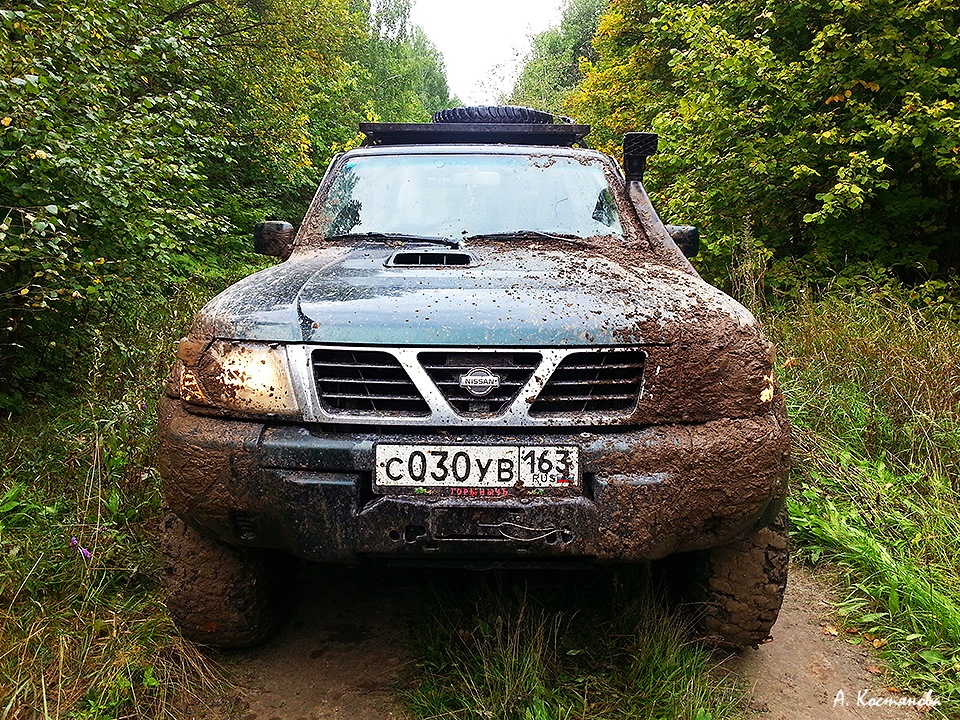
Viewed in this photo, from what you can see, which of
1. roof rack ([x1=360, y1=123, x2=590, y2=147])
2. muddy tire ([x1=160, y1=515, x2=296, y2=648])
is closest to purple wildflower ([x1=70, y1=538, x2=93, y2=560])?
muddy tire ([x1=160, y1=515, x2=296, y2=648])

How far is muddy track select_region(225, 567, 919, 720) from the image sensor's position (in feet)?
7.54

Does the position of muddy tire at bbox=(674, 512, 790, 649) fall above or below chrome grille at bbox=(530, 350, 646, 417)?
below

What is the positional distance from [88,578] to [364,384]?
1.35 metres

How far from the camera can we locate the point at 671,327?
2.15m

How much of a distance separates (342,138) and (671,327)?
17.0 meters

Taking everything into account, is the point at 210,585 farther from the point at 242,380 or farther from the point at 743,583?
the point at 743,583

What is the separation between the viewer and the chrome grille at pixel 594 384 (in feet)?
6.84

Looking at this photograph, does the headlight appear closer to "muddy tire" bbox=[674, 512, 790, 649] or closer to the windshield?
the windshield

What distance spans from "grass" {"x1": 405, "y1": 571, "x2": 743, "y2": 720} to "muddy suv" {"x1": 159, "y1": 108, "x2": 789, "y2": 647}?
0.23 meters

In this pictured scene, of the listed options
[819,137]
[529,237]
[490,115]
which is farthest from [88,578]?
[819,137]

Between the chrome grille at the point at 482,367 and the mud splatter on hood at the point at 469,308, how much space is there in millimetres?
45

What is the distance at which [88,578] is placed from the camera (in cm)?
260

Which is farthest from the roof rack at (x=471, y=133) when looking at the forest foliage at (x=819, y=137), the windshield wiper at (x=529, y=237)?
the forest foliage at (x=819, y=137)

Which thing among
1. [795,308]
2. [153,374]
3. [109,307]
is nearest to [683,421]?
[153,374]
